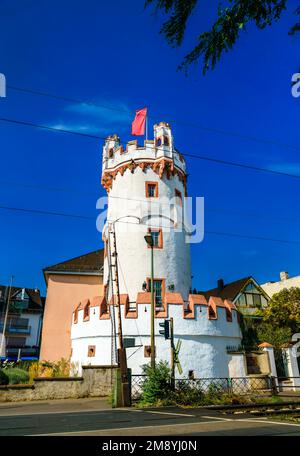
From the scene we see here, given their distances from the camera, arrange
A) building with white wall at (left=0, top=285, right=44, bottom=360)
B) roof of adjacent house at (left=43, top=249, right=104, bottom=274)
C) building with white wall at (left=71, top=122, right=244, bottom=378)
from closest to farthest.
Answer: building with white wall at (left=71, top=122, right=244, bottom=378), roof of adjacent house at (left=43, top=249, right=104, bottom=274), building with white wall at (left=0, top=285, right=44, bottom=360)

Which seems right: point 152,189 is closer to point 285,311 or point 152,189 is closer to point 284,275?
point 285,311

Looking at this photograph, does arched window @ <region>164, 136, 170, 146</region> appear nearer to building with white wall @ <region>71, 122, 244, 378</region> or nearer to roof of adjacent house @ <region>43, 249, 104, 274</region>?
building with white wall @ <region>71, 122, 244, 378</region>

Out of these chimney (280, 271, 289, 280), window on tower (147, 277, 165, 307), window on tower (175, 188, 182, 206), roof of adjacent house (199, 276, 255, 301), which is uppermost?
window on tower (175, 188, 182, 206)

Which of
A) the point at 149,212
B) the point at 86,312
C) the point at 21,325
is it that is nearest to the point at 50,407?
the point at 86,312

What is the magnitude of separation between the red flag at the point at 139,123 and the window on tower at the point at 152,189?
400 centimetres

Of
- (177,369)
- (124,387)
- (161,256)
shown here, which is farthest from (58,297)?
(124,387)

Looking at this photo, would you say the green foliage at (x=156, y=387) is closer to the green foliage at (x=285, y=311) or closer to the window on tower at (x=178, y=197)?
the window on tower at (x=178, y=197)

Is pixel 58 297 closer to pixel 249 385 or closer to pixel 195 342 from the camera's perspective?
pixel 195 342

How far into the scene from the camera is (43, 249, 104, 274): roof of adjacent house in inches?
1103

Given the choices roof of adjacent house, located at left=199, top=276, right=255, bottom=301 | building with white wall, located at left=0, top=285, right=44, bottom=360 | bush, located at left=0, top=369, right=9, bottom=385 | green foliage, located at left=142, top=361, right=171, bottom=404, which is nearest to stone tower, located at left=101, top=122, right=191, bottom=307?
green foliage, located at left=142, top=361, right=171, bottom=404

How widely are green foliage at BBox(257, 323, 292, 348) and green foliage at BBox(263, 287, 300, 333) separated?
0.76 m

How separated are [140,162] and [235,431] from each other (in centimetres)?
2105

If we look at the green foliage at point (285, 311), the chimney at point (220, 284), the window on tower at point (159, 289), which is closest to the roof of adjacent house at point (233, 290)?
the chimney at point (220, 284)

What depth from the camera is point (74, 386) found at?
17.7 meters
